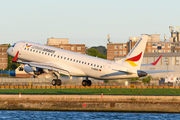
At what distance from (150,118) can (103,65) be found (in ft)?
51.8

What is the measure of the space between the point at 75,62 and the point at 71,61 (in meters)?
0.82

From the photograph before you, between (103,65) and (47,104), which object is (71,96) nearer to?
(47,104)

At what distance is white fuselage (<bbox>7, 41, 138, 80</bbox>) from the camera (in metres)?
69.6

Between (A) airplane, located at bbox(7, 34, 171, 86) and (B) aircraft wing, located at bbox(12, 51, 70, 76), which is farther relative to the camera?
(B) aircraft wing, located at bbox(12, 51, 70, 76)

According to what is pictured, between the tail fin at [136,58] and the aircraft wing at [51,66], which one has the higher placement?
the tail fin at [136,58]

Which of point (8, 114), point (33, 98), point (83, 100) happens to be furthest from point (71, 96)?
point (8, 114)

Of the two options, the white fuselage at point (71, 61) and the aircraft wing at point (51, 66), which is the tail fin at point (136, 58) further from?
the aircraft wing at point (51, 66)

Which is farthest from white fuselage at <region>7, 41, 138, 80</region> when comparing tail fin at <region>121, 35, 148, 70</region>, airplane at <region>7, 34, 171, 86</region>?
tail fin at <region>121, 35, 148, 70</region>

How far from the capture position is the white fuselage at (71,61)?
Answer: 69.6 metres

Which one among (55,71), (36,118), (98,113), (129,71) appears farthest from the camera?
(55,71)

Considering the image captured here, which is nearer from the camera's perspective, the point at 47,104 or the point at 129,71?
the point at 47,104

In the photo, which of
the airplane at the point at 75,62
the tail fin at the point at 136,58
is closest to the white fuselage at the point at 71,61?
the airplane at the point at 75,62

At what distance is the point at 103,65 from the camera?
69625mm

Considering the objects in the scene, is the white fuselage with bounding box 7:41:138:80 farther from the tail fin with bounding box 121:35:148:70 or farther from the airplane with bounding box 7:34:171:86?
the tail fin with bounding box 121:35:148:70
